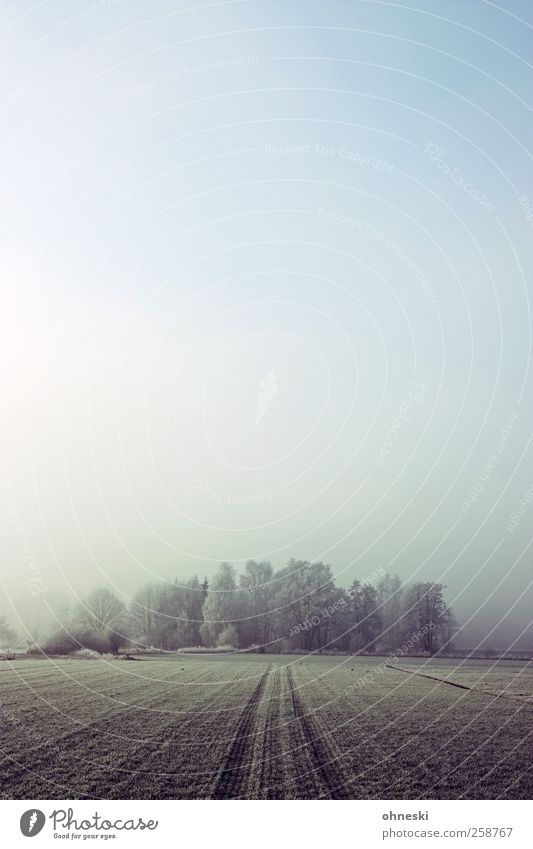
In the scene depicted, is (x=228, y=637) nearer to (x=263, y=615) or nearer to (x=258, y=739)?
(x=263, y=615)

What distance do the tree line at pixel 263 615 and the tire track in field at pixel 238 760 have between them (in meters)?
20.7

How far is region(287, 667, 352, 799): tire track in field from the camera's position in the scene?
1969 centimetres

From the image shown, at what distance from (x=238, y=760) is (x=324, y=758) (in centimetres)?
249

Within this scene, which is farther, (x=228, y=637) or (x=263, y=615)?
(x=228, y=637)

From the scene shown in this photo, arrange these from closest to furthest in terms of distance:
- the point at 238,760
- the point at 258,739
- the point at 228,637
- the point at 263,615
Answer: the point at 238,760, the point at 258,739, the point at 263,615, the point at 228,637

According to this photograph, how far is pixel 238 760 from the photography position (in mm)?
22047

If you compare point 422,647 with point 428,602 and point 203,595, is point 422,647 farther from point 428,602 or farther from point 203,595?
point 203,595
